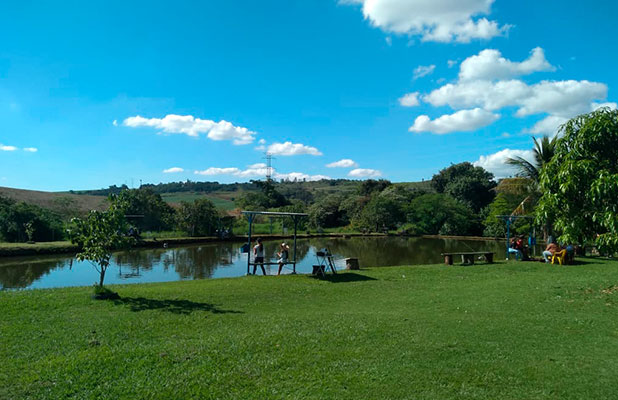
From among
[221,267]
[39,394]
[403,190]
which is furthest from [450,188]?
[39,394]

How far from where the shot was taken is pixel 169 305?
9.52 m

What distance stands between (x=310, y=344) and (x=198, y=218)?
3608 cm

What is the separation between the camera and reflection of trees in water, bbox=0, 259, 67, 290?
16888mm

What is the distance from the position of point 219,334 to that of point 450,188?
59073mm

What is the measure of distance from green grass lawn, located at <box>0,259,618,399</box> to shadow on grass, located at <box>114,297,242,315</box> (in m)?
0.05

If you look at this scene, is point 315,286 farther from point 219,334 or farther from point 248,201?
point 248,201

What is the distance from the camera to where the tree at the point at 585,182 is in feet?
17.3

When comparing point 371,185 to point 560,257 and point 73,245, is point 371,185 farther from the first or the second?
point 560,257

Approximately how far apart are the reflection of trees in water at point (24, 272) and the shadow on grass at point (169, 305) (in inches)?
378

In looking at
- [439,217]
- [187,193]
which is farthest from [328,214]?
[187,193]

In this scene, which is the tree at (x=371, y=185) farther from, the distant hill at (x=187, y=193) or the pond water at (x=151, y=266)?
the pond water at (x=151, y=266)

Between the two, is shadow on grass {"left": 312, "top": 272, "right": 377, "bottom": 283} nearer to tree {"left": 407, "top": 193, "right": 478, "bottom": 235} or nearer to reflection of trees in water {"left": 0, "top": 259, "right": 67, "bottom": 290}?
reflection of trees in water {"left": 0, "top": 259, "right": 67, "bottom": 290}

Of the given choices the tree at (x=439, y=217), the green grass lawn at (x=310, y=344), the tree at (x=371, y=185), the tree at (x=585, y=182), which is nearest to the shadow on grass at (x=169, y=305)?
the green grass lawn at (x=310, y=344)

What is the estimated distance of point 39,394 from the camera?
4.86m
